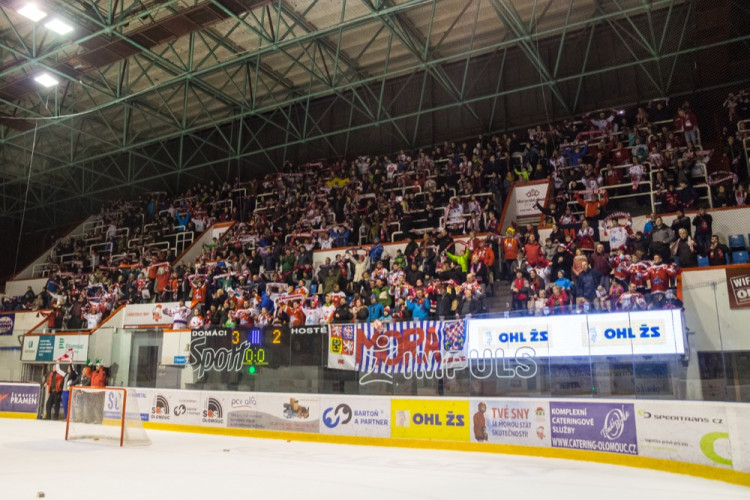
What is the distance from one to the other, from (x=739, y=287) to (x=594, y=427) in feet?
10.8

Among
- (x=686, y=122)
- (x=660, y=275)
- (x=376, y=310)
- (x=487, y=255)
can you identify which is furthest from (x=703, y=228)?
(x=376, y=310)

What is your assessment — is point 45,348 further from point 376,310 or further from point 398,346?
point 398,346

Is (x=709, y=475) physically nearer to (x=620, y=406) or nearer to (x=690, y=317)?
(x=620, y=406)

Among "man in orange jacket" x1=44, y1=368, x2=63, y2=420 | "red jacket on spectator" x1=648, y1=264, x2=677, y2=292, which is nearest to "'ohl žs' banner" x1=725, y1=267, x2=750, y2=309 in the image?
"red jacket on spectator" x1=648, y1=264, x2=677, y2=292

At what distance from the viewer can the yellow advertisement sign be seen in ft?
37.6

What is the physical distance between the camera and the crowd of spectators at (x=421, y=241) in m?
13.4

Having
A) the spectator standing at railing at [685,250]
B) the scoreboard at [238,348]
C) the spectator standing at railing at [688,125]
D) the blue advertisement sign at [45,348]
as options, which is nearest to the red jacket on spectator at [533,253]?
the spectator standing at railing at [685,250]

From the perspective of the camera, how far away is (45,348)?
20.2 m

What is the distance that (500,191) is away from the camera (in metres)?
19.0

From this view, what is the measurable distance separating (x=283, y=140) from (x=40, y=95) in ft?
31.8

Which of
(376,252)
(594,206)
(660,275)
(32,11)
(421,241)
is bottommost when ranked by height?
Answer: (660,275)

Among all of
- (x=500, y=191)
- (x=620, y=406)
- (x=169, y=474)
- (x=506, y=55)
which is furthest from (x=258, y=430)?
(x=506, y=55)

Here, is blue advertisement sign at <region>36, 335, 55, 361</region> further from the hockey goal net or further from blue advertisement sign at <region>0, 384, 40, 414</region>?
the hockey goal net

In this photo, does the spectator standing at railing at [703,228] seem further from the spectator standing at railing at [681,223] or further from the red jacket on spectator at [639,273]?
the red jacket on spectator at [639,273]
